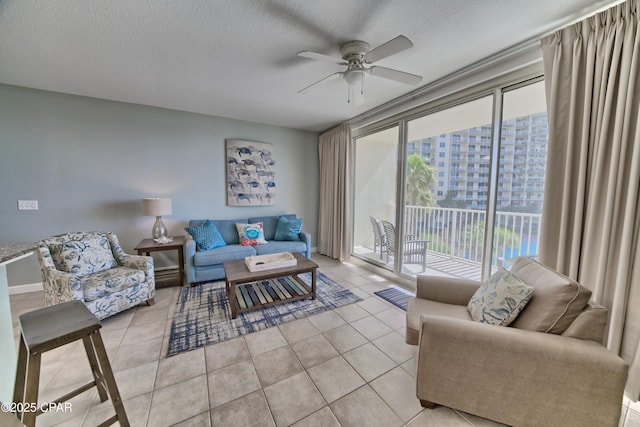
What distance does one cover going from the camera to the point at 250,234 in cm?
370

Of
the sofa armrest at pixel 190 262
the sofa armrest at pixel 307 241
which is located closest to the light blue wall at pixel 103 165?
the sofa armrest at pixel 190 262

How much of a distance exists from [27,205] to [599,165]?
566cm

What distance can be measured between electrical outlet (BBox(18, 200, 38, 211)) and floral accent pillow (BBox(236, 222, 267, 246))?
2.42 meters

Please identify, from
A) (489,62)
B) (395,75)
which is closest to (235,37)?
(395,75)

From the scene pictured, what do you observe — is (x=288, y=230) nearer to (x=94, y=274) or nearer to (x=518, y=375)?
(x=94, y=274)

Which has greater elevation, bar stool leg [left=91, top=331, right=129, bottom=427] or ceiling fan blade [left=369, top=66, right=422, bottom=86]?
ceiling fan blade [left=369, top=66, right=422, bottom=86]

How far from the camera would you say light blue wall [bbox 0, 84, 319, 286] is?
9.23 ft

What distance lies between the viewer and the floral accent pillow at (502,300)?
4.41 feet

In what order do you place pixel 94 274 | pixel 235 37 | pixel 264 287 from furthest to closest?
pixel 264 287 < pixel 94 274 < pixel 235 37

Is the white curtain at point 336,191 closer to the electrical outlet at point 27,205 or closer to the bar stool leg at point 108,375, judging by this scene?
the bar stool leg at point 108,375

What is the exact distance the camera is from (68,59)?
2164mm

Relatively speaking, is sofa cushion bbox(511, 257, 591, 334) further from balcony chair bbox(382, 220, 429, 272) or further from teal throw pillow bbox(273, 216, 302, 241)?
teal throw pillow bbox(273, 216, 302, 241)

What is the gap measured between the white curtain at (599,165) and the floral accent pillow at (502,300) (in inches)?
24.3

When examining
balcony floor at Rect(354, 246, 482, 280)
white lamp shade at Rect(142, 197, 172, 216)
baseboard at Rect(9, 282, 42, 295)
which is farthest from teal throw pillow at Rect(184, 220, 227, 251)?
balcony floor at Rect(354, 246, 482, 280)
